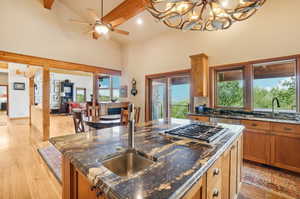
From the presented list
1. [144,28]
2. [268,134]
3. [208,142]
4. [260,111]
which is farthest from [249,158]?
[144,28]

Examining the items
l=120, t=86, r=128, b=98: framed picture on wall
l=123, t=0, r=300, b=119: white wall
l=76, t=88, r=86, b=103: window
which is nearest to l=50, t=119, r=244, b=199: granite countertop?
l=123, t=0, r=300, b=119: white wall

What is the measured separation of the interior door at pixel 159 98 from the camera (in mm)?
4987

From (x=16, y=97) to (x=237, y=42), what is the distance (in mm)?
10251

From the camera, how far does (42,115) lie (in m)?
4.50

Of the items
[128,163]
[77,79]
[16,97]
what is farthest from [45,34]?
[77,79]

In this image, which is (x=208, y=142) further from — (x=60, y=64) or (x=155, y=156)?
(x=60, y=64)

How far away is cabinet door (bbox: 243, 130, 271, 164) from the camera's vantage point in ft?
8.19

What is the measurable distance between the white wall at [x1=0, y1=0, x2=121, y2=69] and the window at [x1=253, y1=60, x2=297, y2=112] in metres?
5.19

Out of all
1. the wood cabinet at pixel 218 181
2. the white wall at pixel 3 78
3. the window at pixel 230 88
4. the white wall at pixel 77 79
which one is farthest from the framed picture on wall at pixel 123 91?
the white wall at pixel 3 78

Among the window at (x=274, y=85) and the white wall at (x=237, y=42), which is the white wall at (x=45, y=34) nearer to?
the white wall at (x=237, y=42)

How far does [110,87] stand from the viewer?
710cm

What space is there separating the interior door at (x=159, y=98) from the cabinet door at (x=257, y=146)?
263cm

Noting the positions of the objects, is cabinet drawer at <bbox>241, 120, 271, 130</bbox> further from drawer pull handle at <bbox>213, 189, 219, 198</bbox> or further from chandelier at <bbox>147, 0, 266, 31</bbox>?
drawer pull handle at <bbox>213, 189, 219, 198</bbox>

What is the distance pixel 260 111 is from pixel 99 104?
487 centimetres
